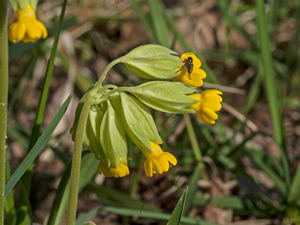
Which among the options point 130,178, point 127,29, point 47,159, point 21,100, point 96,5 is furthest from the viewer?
point 127,29

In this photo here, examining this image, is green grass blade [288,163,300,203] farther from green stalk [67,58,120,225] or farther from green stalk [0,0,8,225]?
green stalk [0,0,8,225]

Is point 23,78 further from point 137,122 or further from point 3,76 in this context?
point 137,122

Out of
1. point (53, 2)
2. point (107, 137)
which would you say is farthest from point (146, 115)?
point (53, 2)

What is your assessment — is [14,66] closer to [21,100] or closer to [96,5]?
[21,100]

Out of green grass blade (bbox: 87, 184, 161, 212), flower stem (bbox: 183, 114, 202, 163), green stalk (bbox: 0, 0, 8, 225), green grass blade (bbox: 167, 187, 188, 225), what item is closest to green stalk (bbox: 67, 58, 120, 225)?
green stalk (bbox: 0, 0, 8, 225)

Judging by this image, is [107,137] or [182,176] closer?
[107,137]

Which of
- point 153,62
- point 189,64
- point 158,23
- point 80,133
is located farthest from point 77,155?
point 158,23

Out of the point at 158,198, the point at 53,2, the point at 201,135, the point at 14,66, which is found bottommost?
the point at 158,198
